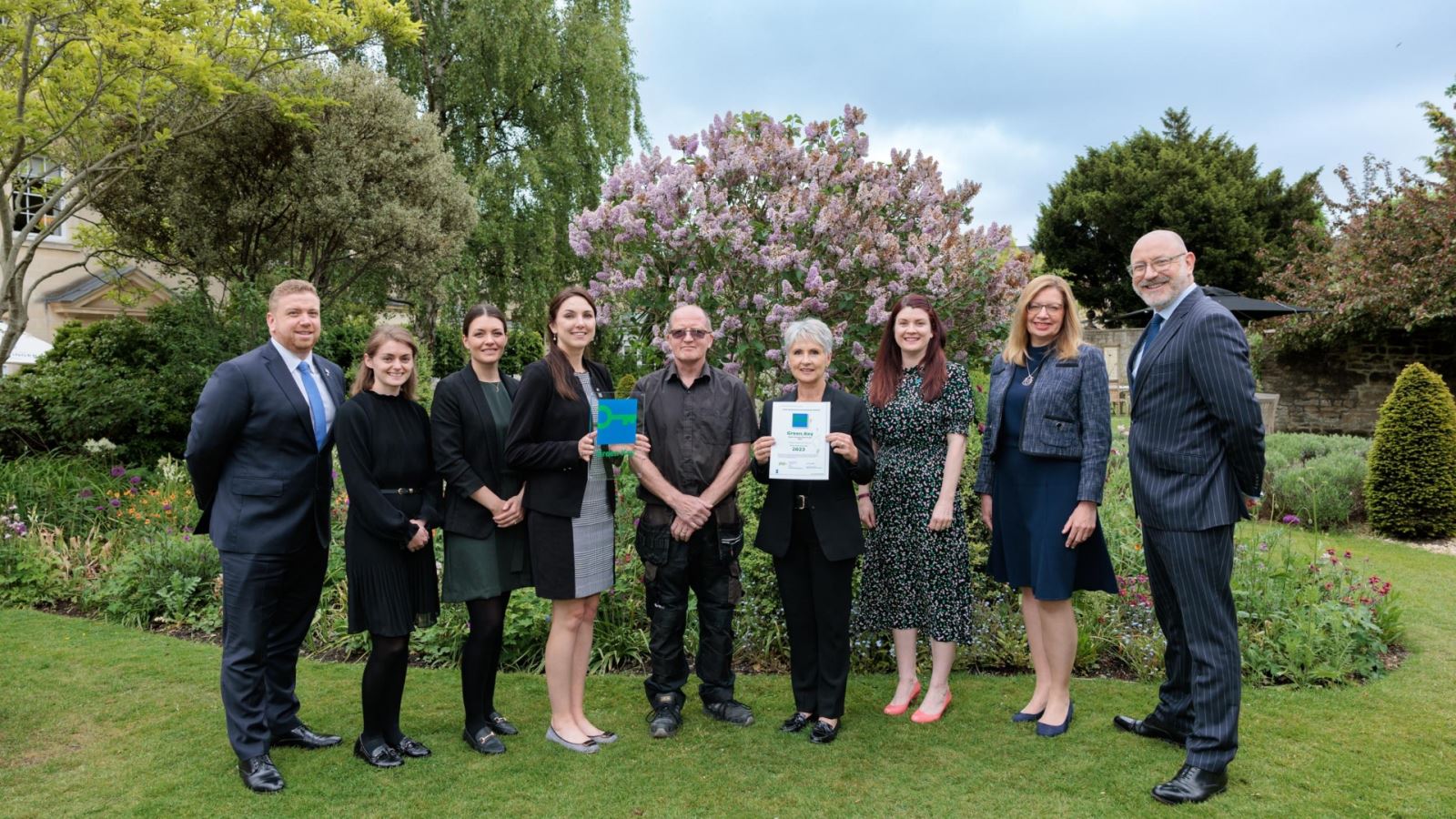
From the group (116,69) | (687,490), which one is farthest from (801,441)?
(116,69)

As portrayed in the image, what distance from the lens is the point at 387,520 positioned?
11.4 ft

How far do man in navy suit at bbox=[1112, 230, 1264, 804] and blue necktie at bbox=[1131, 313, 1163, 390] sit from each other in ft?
0.10

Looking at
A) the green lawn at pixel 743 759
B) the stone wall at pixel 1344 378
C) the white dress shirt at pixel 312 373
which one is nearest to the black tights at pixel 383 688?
the green lawn at pixel 743 759

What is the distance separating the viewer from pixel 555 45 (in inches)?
741

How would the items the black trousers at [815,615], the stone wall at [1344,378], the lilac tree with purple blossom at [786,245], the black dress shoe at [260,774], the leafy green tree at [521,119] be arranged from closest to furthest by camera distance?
1. the black dress shoe at [260,774]
2. the black trousers at [815,615]
3. the lilac tree with purple blossom at [786,245]
4. the stone wall at [1344,378]
5. the leafy green tree at [521,119]

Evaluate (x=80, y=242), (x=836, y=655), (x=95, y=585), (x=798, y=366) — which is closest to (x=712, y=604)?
(x=836, y=655)

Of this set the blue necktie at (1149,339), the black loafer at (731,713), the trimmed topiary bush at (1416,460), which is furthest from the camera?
the trimmed topiary bush at (1416,460)

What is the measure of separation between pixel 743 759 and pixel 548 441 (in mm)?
1648

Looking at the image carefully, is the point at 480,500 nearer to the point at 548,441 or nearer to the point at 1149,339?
the point at 548,441

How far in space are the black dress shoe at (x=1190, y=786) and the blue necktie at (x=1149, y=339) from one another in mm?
1555

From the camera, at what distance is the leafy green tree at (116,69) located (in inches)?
341

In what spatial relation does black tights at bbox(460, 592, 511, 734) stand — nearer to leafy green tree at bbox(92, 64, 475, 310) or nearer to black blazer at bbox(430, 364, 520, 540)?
black blazer at bbox(430, 364, 520, 540)

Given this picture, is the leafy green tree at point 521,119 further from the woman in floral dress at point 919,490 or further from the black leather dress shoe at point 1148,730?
the black leather dress shoe at point 1148,730

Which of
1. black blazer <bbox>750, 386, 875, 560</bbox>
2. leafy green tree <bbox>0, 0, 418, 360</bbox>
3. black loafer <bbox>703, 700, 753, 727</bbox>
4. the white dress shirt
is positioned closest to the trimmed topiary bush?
black blazer <bbox>750, 386, 875, 560</bbox>
